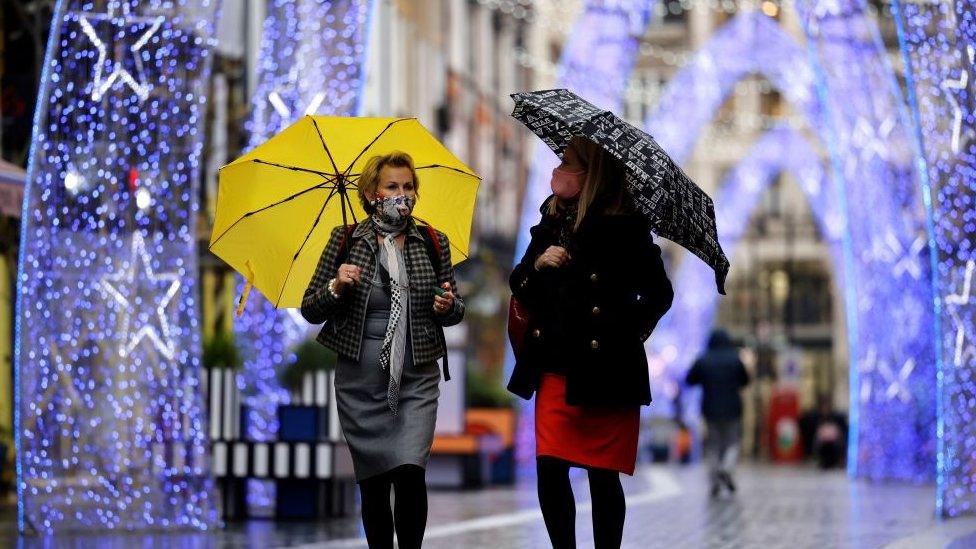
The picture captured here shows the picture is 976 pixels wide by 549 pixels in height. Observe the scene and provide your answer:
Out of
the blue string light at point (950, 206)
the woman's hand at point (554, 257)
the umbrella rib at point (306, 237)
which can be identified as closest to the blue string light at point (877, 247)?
the blue string light at point (950, 206)

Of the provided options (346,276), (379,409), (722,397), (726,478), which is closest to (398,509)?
(379,409)

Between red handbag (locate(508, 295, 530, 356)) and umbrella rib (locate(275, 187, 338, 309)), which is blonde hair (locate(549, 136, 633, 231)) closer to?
red handbag (locate(508, 295, 530, 356))

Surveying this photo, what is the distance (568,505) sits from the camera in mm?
7973

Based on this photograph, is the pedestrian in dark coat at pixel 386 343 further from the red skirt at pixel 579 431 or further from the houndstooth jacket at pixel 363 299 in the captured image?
A: the red skirt at pixel 579 431

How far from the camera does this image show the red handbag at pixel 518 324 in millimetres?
8094

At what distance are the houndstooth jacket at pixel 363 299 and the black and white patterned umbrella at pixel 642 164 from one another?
772 mm

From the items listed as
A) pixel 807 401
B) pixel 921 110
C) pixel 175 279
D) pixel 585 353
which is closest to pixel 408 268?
pixel 585 353

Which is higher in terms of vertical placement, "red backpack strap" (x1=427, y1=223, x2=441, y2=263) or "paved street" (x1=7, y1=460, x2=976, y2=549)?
"red backpack strap" (x1=427, y1=223, x2=441, y2=263)

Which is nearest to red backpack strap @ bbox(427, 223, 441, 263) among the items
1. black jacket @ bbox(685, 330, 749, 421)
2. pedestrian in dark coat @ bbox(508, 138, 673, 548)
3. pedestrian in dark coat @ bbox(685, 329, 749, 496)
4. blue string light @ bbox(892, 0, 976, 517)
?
pedestrian in dark coat @ bbox(508, 138, 673, 548)

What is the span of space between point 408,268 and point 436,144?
1018mm

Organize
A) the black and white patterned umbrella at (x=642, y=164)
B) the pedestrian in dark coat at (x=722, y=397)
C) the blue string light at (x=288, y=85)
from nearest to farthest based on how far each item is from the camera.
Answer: the black and white patterned umbrella at (x=642, y=164)
the blue string light at (x=288, y=85)
the pedestrian in dark coat at (x=722, y=397)

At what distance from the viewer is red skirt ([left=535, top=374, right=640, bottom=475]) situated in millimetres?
7910

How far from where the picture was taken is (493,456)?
73.8 ft

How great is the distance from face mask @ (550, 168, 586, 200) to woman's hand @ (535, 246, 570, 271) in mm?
269
